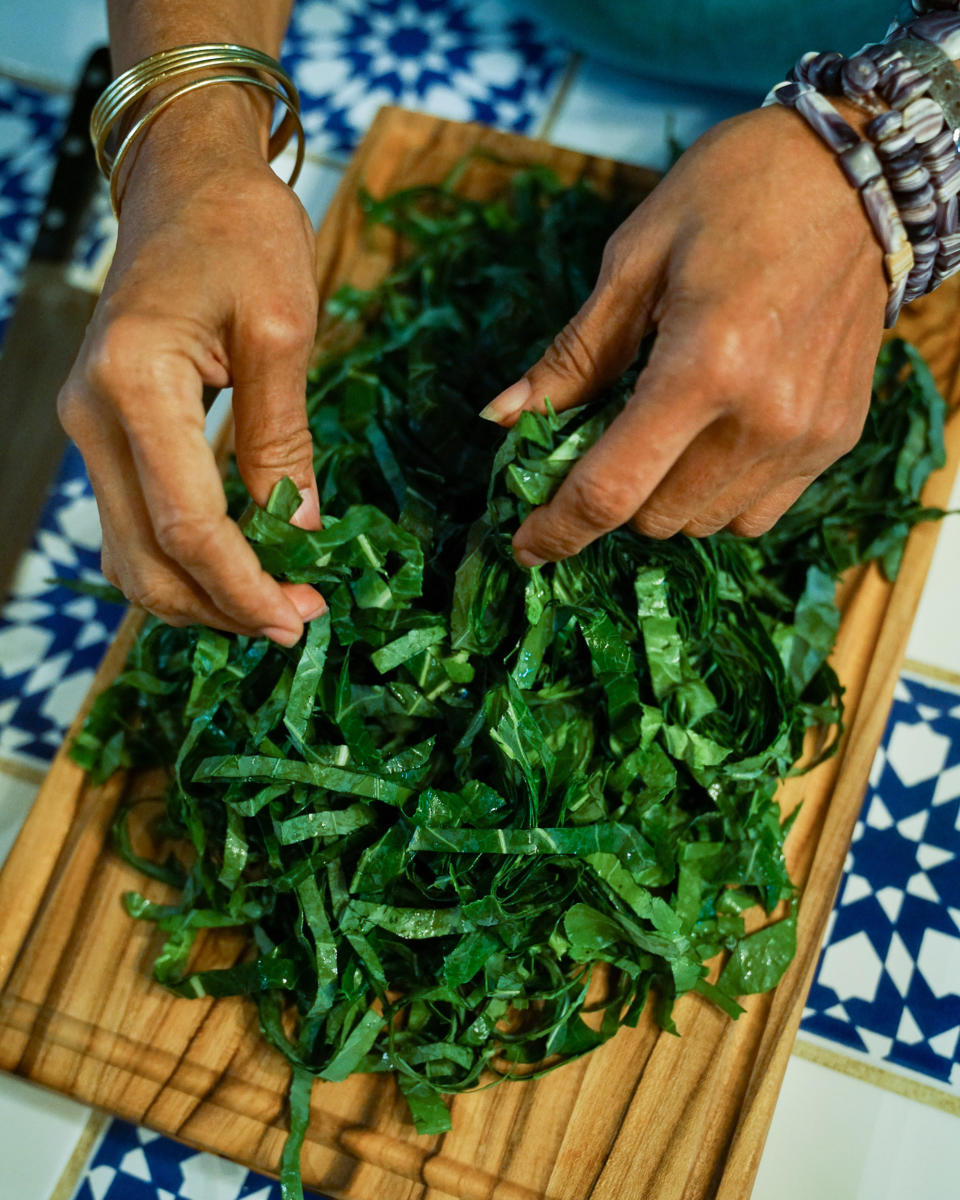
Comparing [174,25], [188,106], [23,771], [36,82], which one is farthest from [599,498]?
[36,82]

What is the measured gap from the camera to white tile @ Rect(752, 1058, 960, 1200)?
1118 mm

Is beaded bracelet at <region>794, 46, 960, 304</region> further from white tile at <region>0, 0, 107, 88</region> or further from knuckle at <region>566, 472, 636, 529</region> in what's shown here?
white tile at <region>0, 0, 107, 88</region>

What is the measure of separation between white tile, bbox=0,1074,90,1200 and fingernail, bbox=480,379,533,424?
2.99 feet

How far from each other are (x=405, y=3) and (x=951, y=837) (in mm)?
1612

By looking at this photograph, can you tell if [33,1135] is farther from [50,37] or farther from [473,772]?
[50,37]

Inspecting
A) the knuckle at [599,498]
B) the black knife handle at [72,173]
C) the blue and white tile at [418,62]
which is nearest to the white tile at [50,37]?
the black knife handle at [72,173]

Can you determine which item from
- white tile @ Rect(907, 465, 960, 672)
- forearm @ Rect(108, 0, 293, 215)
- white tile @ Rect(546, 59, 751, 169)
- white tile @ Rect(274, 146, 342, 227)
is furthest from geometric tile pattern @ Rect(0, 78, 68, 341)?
white tile @ Rect(907, 465, 960, 672)

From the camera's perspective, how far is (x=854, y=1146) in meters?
1.13

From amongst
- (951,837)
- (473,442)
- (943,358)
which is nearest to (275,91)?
(473,442)

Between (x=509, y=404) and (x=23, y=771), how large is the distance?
33.0 inches

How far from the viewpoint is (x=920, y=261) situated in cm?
95

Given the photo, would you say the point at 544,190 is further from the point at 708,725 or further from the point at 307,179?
the point at 708,725

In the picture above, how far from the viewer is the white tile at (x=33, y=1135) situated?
1.15 m

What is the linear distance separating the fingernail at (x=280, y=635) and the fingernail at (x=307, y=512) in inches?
3.9
